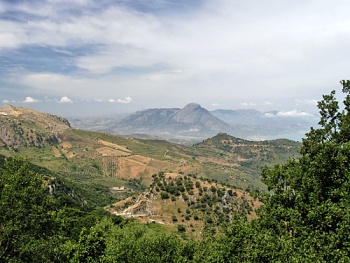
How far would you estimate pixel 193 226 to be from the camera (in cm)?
9550

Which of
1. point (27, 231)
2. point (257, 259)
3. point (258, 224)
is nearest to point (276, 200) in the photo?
point (258, 224)

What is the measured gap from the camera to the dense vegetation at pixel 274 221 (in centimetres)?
2203

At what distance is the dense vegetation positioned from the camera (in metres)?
22.0

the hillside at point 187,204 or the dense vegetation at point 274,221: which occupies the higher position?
the dense vegetation at point 274,221

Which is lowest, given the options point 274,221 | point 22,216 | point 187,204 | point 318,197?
point 187,204

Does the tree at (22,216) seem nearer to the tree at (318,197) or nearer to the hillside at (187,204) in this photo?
the tree at (318,197)

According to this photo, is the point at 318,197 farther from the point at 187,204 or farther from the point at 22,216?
the point at 187,204

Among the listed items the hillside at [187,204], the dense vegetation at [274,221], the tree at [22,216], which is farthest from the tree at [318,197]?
the hillside at [187,204]

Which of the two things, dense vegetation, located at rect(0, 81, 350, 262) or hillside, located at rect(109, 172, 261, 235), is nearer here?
dense vegetation, located at rect(0, 81, 350, 262)

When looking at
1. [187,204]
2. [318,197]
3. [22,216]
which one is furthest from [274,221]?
[187,204]

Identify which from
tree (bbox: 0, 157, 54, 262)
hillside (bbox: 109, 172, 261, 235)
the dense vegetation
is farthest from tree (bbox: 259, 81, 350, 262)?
hillside (bbox: 109, 172, 261, 235)

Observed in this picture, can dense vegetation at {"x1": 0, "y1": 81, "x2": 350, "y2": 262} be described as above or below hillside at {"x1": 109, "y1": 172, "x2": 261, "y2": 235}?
above

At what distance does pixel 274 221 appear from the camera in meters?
26.7

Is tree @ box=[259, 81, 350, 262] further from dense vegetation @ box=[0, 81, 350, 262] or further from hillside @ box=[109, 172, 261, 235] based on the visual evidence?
hillside @ box=[109, 172, 261, 235]
